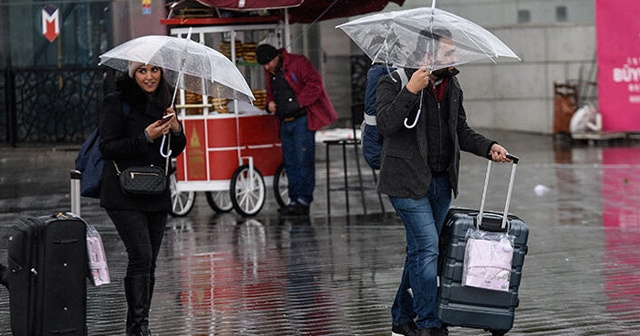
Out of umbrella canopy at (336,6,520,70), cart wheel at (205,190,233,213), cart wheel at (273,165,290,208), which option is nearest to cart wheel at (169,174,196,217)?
cart wheel at (205,190,233,213)

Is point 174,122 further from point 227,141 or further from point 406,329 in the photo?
point 227,141

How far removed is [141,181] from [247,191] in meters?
6.45

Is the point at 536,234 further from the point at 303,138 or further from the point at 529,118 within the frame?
the point at 529,118

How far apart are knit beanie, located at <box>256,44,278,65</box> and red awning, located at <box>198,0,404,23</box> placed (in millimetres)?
418

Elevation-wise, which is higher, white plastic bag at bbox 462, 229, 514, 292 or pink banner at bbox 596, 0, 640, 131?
pink banner at bbox 596, 0, 640, 131

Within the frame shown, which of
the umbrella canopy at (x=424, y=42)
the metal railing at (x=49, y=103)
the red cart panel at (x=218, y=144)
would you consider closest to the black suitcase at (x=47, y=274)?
the umbrella canopy at (x=424, y=42)

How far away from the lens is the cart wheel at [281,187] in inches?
580

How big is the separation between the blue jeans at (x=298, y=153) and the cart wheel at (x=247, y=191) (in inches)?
12.9

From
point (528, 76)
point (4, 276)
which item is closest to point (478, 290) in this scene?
point (4, 276)

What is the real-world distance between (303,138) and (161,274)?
11.8 ft

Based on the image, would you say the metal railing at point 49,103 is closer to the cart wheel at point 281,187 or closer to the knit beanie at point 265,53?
the cart wheel at point 281,187

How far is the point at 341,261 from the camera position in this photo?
11453 millimetres

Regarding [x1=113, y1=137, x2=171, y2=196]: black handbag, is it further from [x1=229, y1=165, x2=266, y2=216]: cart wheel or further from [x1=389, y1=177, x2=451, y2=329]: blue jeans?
[x1=229, y1=165, x2=266, y2=216]: cart wheel

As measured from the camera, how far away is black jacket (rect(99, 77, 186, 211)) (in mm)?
7957
